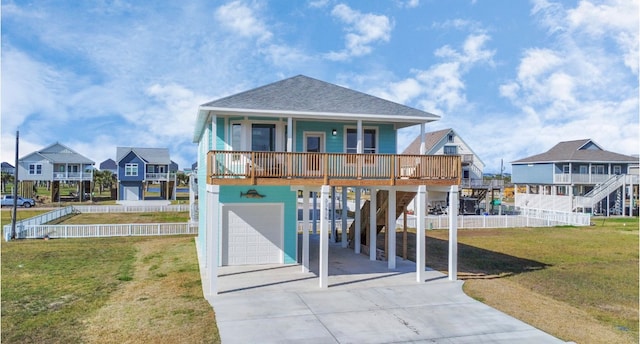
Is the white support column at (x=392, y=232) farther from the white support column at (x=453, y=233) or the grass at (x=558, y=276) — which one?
the grass at (x=558, y=276)

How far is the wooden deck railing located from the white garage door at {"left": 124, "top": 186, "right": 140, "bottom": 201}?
144 ft

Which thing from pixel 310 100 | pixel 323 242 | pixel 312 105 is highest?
pixel 310 100

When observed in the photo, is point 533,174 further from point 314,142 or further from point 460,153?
point 314,142

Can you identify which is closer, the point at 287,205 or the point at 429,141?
the point at 287,205

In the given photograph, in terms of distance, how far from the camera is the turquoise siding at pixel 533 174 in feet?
144

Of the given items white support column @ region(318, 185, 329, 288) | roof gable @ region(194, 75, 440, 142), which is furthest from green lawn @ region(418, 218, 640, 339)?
roof gable @ region(194, 75, 440, 142)

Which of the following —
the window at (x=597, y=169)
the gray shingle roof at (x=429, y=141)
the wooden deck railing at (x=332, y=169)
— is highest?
the gray shingle roof at (x=429, y=141)

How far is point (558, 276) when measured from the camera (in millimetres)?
14680

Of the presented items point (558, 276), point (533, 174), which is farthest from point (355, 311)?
point (533, 174)

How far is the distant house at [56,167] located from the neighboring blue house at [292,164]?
4268 centimetres

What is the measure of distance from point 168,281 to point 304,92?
26.2 ft

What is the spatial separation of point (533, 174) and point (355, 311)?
42736mm

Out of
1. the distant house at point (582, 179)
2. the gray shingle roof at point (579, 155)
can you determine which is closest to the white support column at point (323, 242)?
the distant house at point (582, 179)

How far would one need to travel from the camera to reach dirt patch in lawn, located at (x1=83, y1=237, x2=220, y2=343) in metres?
8.42
